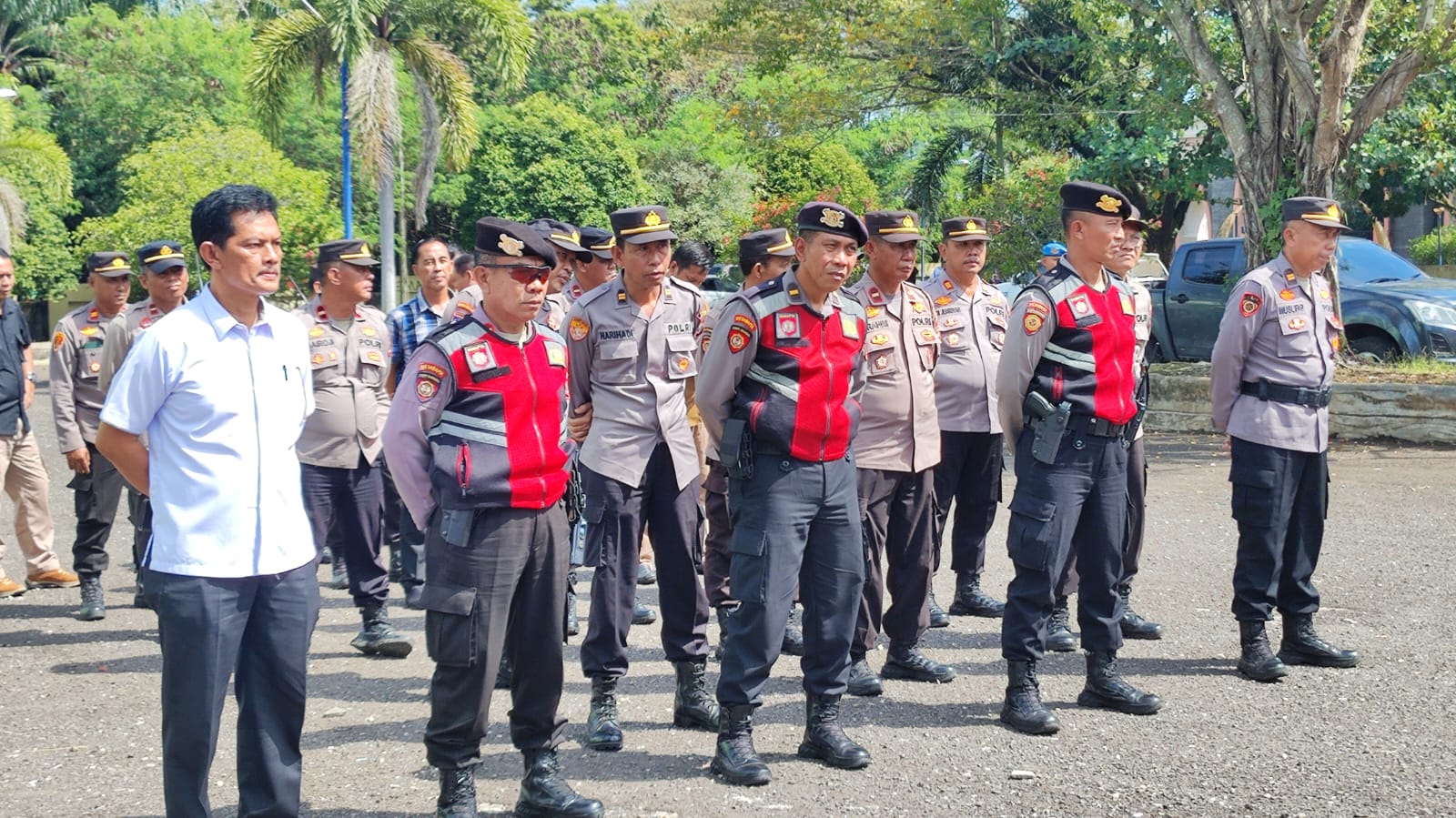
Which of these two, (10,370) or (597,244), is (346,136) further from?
(597,244)

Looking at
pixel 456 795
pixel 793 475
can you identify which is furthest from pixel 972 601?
pixel 456 795

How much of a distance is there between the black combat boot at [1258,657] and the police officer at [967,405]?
1.61 metres

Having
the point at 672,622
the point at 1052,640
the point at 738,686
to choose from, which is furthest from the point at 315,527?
the point at 1052,640

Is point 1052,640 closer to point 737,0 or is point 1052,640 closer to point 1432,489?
point 1432,489

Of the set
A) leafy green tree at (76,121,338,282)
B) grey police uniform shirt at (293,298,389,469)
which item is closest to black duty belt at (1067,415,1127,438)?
grey police uniform shirt at (293,298,389,469)

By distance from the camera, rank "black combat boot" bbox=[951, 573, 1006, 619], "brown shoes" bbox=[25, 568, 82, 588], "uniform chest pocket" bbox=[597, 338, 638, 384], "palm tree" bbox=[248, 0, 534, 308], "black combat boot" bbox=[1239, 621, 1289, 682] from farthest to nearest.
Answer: "palm tree" bbox=[248, 0, 534, 308] < "brown shoes" bbox=[25, 568, 82, 588] < "black combat boot" bbox=[951, 573, 1006, 619] < "black combat boot" bbox=[1239, 621, 1289, 682] < "uniform chest pocket" bbox=[597, 338, 638, 384]

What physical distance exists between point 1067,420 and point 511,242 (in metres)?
2.45

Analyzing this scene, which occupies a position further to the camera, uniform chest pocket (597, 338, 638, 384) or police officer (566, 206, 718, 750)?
uniform chest pocket (597, 338, 638, 384)

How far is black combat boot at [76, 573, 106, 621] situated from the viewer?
8.19 metres

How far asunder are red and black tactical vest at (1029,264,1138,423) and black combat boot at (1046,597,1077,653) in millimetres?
1416

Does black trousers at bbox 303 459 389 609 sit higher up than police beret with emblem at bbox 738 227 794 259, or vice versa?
police beret with emblem at bbox 738 227 794 259

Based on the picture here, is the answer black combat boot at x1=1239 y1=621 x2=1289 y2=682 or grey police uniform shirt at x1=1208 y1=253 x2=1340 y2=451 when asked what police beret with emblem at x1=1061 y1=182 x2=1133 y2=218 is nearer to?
grey police uniform shirt at x1=1208 y1=253 x2=1340 y2=451

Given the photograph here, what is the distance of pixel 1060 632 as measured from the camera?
715cm

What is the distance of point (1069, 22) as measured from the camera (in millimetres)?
25141
